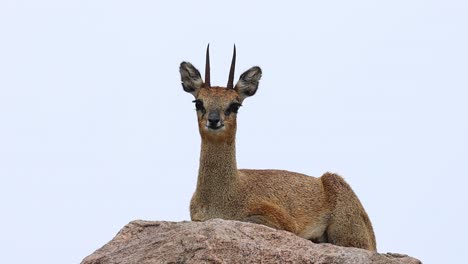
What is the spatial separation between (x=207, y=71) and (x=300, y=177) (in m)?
2.77

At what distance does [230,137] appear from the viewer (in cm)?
1772

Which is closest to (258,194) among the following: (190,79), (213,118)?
(213,118)

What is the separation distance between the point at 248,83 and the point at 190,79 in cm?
109

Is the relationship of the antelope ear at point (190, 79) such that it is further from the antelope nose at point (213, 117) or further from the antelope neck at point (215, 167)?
the antelope nose at point (213, 117)

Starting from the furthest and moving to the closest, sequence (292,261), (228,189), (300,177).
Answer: (300,177) < (228,189) < (292,261)

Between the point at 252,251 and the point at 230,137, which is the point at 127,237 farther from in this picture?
the point at 230,137

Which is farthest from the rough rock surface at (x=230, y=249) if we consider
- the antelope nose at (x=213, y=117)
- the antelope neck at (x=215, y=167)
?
the antelope neck at (x=215, y=167)

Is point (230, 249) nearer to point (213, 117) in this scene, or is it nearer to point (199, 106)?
point (213, 117)

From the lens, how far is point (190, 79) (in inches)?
727

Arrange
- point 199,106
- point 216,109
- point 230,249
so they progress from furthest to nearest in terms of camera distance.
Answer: point 199,106 → point 216,109 → point 230,249

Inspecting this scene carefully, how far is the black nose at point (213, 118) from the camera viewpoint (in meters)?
17.0

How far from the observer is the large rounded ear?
18.2m

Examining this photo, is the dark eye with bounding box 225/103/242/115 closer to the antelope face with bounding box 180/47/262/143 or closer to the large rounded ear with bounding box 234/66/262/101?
the antelope face with bounding box 180/47/262/143

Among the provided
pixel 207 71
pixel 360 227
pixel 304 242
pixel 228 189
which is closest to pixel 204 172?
pixel 228 189
